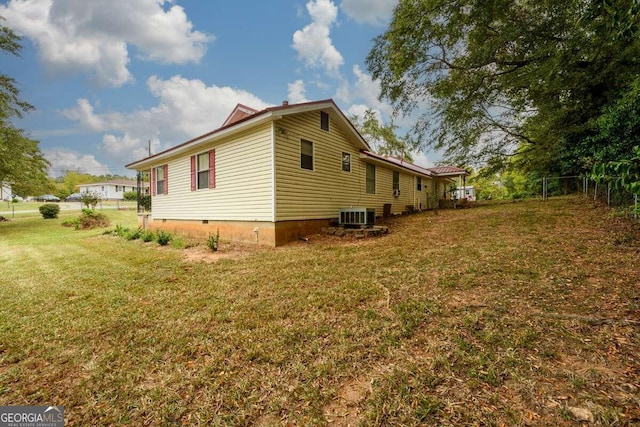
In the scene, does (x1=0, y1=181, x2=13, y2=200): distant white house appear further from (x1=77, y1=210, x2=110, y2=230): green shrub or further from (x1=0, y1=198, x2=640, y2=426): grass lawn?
(x1=0, y1=198, x2=640, y2=426): grass lawn

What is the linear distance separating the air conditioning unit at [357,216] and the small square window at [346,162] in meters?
1.92

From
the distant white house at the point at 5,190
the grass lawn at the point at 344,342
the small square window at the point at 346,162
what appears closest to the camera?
the grass lawn at the point at 344,342

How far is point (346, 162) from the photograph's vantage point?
1080 cm

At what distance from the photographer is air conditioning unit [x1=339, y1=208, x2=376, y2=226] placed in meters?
9.13

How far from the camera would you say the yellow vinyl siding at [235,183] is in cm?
802

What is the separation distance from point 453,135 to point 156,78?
726 inches

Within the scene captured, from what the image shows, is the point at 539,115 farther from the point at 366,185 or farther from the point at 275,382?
the point at 275,382

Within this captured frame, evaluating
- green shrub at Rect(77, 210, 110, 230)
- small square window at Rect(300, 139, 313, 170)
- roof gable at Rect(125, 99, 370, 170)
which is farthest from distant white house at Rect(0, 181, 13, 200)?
small square window at Rect(300, 139, 313, 170)

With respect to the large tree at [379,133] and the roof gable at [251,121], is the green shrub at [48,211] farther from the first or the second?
the large tree at [379,133]

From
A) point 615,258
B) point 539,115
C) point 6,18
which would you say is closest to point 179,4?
point 6,18

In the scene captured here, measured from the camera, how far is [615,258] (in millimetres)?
4488

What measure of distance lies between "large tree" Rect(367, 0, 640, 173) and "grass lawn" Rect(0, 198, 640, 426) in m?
4.41

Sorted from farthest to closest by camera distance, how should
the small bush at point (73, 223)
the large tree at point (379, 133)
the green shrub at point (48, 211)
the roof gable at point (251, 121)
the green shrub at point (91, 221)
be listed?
the large tree at point (379, 133)
the green shrub at point (48, 211)
the green shrub at point (91, 221)
the small bush at point (73, 223)
the roof gable at point (251, 121)

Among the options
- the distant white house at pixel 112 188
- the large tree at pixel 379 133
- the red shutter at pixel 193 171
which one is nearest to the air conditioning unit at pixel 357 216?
the red shutter at pixel 193 171
